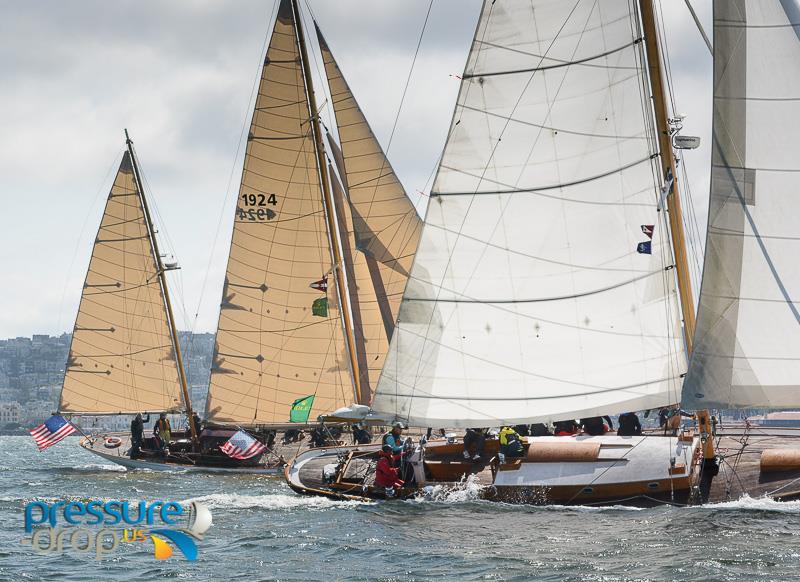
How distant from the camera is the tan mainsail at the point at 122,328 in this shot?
4559 centimetres

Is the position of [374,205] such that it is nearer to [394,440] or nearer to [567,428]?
[567,428]

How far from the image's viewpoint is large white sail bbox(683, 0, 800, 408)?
20.3 metres

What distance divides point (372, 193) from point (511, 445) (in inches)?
739

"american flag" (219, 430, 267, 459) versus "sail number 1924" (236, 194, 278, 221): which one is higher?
"sail number 1924" (236, 194, 278, 221)

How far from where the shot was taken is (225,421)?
42.2 metres

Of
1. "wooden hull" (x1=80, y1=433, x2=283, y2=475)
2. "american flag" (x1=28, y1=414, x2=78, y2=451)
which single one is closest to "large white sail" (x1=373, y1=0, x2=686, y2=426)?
"wooden hull" (x1=80, y1=433, x2=283, y2=475)

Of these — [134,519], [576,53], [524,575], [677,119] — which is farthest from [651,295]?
[134,519]

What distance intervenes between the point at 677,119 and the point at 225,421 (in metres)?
24.0

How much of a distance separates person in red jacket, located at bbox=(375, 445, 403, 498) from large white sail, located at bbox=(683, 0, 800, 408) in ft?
23.2

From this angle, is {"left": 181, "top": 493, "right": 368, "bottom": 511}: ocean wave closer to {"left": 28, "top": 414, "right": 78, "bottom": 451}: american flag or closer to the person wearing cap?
the person wearing cap

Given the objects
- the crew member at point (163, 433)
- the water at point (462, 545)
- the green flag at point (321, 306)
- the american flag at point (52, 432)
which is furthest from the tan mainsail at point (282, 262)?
the water at point (462, 545)

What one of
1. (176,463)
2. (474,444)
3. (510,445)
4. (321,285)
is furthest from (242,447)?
(510,445)

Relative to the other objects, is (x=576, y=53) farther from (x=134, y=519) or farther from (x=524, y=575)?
(x=134, y=519)

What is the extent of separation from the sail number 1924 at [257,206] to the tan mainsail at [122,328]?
6882 mm
